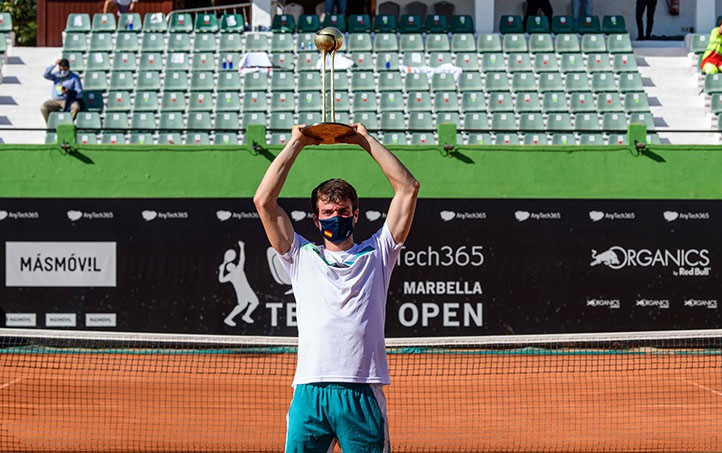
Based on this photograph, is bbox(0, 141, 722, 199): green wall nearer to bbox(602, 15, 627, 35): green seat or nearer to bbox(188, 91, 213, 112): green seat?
bbox(188, 91, 213, 112): green seat

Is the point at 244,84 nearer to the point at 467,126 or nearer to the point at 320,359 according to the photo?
the point at 467,126

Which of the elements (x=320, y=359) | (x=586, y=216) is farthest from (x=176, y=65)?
(x=320, y=359)

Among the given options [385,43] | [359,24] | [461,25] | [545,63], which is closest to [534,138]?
[545,63]

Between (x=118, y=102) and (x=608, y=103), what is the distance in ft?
30.8

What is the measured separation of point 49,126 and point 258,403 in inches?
372

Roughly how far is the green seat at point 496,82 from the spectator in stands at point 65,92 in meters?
7.77

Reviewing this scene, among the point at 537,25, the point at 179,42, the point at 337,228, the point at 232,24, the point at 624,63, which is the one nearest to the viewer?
the point at 337,228

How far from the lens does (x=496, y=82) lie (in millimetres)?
20938

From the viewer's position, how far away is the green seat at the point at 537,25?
76.2 feet

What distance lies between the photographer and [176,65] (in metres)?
21.5

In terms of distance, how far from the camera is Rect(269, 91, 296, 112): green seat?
19938 millimetres

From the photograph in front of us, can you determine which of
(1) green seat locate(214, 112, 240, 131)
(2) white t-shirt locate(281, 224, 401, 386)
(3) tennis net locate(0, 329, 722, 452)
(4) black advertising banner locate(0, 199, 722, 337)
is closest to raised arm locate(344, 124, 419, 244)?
(2) white t-shirt locate(281, 224, 401, 386)

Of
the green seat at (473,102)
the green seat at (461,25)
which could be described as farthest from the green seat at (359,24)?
the green seat at (473,102)

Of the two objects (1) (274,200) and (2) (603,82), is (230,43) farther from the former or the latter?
(1) (274,200)
